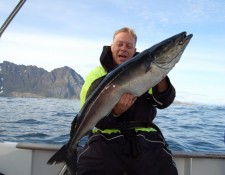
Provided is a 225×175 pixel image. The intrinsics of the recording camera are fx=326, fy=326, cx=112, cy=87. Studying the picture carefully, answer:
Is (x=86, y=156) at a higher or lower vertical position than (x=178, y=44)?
lower

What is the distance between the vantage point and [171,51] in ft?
13.2

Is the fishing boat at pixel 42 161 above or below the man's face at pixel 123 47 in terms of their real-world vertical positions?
below

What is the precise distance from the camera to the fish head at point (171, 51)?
399 centimetres

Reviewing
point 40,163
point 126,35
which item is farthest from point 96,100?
point 40,163

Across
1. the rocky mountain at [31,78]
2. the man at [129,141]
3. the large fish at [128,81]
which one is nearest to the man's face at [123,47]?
the man at [129,141]

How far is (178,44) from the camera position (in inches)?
157

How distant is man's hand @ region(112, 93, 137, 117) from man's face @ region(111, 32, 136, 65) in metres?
1.03

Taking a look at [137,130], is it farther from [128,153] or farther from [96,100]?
[96,100]

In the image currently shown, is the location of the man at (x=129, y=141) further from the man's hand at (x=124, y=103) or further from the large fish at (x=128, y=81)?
the large fish at (x=128, y=81)

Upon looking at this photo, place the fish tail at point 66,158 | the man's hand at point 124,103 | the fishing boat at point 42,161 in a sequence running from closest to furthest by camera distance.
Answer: the man's hand at point 124,103, the fish tail at point 66,158, the fishing boat at point 42,161

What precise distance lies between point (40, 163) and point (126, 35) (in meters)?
3.09

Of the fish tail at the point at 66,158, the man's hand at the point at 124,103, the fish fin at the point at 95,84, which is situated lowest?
the fish tail at the point at 66,158

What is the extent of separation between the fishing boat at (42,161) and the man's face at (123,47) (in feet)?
7.39

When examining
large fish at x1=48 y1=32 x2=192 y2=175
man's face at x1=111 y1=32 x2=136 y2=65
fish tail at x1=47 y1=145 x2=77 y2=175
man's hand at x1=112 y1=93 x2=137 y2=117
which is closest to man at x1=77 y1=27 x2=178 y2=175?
man's hand at x1=112 y1=93 x2=137 y2=117
